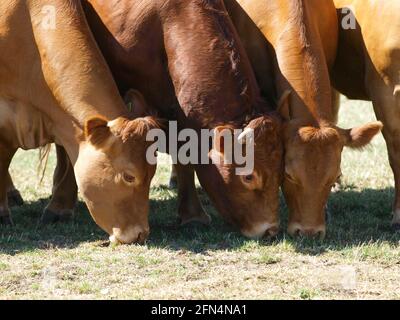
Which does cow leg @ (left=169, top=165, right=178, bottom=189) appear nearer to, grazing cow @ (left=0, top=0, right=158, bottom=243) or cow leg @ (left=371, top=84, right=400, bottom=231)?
grazing cow @ (left=0, top=0, right=158, bottom=243)

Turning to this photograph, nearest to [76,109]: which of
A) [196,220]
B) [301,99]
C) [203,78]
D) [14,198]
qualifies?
[203,78]

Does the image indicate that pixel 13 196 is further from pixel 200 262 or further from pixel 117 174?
pixel 200 262

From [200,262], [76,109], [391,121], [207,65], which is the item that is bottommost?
[200,262]

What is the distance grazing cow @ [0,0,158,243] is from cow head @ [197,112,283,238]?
1.82 feet

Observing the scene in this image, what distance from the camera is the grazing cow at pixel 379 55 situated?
29.9ft

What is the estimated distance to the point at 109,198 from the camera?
27.4 ft

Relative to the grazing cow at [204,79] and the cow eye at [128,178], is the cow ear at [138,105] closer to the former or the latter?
the grazing cow at [204,79]

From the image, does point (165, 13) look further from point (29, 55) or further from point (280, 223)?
point (280, 223)

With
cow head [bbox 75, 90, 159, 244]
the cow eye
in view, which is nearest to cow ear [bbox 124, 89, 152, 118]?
cow head [bbox 75, 90, 159, 244]

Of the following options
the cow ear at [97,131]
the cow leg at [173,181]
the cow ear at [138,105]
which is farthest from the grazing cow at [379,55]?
the cow ear at [97,131]

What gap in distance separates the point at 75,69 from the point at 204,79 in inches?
40.2

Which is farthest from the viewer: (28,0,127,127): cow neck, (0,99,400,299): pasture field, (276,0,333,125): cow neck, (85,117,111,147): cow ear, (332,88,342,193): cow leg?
(332,88,342,193): cow leg

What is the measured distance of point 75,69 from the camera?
8.54 meters

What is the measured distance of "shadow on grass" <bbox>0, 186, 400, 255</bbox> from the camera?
8.49 meters
